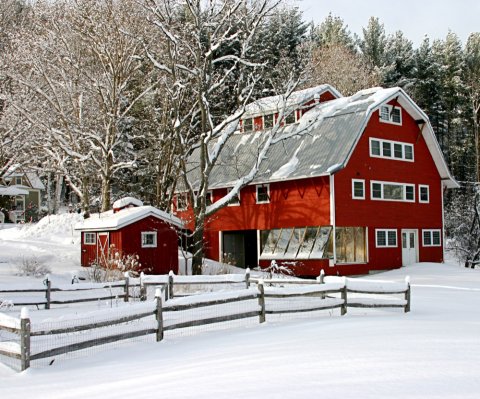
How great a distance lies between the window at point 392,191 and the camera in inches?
1331

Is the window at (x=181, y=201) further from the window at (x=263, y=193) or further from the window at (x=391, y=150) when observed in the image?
the window at (x=391, y=150)

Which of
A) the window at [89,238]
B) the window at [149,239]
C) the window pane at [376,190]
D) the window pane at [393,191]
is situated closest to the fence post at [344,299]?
the window at [149,239]

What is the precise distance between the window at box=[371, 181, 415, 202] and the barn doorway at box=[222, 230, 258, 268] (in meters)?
8.07

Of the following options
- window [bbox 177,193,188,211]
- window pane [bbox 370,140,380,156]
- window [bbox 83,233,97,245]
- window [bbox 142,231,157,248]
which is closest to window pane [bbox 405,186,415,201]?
window pane [bbox 370,140,380,156]

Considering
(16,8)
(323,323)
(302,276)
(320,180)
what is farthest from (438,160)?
(16,8)

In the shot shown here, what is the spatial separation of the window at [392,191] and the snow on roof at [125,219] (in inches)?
441

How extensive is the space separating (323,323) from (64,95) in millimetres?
28175

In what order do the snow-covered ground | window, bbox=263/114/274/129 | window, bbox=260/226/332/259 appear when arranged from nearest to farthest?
the snow-covered ground < window, bbox=260/226/332/259 < window, bbox=263/114/274/129

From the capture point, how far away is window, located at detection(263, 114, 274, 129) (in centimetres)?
3881

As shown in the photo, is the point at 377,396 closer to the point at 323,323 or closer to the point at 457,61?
the point at 323,323

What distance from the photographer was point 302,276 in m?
32.0

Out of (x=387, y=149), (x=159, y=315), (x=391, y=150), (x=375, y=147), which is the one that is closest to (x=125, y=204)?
(x=375, y=147)

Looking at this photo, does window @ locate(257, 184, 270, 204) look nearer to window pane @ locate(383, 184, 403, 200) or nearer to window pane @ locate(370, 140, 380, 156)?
window pane @ locate(370, 140, 380, 156)

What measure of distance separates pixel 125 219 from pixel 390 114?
16.2 meters
